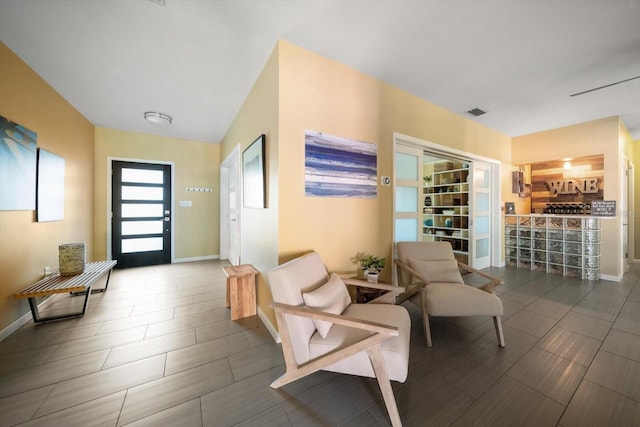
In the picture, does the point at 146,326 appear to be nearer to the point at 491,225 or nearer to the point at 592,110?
the point at 491,225

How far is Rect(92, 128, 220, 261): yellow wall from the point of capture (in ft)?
13.9

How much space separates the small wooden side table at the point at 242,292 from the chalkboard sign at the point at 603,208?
5.64 metres

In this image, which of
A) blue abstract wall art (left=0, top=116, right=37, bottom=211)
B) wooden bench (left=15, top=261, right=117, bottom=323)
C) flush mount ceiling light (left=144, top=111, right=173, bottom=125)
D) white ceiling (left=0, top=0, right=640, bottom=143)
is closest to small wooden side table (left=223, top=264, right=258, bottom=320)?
wooden bench (left=15, top=261, right=117, bottom=323)

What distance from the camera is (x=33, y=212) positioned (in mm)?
2498

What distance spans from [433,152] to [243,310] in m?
3.46

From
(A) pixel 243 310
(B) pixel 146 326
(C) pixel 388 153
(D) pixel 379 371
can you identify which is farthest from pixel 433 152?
(B) pixel 146 326

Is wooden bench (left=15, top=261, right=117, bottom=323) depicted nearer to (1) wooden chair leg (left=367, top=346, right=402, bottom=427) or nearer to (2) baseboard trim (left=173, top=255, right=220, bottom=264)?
(2) baseboard trim (left=173, top=255, right=220, bottom=264)

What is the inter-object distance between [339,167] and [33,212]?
3.46m

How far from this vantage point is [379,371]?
1242 mm

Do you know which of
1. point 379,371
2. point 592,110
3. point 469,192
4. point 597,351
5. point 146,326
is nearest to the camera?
point 379,371

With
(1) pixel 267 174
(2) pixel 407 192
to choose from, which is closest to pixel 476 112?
(2) pixel 407 192

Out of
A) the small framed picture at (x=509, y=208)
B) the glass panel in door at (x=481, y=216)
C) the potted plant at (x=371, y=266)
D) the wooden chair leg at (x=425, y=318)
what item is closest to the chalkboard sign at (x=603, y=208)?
the small framed picture at (x=509, y=208)

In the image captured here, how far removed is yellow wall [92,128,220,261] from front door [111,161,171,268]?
16 centimetres

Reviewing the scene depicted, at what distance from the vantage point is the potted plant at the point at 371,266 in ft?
7.25
